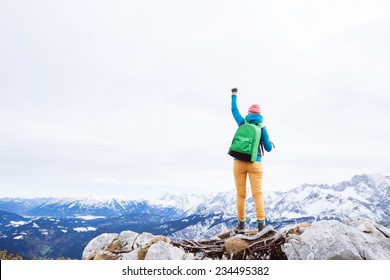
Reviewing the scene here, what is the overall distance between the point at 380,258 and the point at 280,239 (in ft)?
10.5

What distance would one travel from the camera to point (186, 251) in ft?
42.2

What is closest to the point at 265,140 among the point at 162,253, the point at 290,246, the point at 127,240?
the point at 290,246

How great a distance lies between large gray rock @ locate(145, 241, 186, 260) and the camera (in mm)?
11269

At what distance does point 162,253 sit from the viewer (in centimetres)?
1138

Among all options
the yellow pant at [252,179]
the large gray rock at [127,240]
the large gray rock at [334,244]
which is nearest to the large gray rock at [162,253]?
the large gray rock at [127,240]

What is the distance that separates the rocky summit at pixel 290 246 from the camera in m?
10.0

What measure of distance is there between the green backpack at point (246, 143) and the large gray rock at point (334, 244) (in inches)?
134

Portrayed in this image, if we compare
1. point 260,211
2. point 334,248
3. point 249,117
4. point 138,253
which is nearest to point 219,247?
point 260,211

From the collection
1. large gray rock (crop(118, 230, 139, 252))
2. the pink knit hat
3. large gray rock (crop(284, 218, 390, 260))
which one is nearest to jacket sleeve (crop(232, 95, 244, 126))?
the pink knit hat

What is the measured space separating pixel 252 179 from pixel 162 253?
4597mm

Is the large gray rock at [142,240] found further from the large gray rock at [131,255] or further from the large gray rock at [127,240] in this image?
the large gray rock at [131,255]

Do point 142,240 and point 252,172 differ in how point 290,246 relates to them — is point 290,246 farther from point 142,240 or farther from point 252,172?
point 142,240
